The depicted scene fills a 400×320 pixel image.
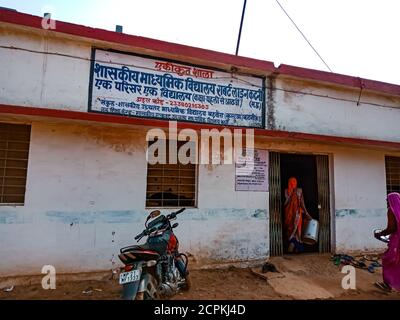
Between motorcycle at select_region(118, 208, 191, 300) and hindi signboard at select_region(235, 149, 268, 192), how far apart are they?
213 cm

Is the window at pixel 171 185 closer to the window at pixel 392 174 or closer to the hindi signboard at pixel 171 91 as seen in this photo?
the hindi signboard at pixel 171 91

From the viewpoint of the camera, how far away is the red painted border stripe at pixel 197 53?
184 inches

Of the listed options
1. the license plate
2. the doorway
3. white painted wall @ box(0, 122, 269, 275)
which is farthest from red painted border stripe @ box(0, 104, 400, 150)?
the license plate

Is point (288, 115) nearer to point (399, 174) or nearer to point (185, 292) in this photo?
point (399, 174)

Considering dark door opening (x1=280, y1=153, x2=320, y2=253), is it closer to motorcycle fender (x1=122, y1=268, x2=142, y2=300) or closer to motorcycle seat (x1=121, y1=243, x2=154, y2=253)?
motorcycle seat (x1=121, y1=243, x2=154, y2=253)

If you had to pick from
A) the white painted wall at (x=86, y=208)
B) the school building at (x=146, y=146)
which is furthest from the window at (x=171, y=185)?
the white painted wall at (x=86, y=208)

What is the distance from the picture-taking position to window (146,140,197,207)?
5.47m

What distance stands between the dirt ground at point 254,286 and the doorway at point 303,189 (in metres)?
0.64

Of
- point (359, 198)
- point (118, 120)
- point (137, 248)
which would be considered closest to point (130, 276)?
point (137, 248)

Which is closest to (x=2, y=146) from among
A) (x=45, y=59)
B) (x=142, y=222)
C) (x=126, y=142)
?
(x=45, y=59)

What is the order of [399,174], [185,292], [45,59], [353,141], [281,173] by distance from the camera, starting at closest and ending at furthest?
[185,292]
[45,59]
[353,141]
[281,173]
[399,174]

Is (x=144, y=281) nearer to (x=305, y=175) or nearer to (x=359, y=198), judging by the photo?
(x=305, y=175)

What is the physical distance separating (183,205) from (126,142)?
1.55 metres
